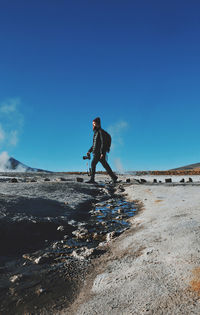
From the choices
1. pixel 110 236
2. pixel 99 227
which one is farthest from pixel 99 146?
pixel 110 236

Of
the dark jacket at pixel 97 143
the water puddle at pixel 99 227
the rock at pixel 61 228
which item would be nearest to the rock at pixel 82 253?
the water puddle at pixel 99 227

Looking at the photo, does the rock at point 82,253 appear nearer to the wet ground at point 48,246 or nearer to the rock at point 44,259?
the wet ground at point 48,246

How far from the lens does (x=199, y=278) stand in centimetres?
182

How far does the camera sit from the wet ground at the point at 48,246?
Result: 6.89 feet

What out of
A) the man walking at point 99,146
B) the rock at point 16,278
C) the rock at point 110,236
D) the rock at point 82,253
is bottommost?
the rock at point 16,278

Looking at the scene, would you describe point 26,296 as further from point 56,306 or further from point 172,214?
point 172,214

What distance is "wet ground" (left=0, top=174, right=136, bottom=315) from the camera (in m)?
2.10

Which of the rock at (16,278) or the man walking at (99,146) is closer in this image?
the rock at (16,278)

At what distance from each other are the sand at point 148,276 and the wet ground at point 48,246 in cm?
21

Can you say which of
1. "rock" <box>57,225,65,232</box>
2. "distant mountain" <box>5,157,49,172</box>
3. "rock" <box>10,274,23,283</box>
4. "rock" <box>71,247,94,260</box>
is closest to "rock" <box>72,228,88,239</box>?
"rock" <box>57,225,65,232</box>

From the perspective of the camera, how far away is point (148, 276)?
2021 mm

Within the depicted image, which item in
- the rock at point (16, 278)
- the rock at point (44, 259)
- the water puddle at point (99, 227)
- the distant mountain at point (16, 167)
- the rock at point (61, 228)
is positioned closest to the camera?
the rock at point (16, 278)

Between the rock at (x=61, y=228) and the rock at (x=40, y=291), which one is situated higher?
the rock at (x=61, y=228)

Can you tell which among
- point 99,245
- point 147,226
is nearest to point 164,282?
point 99,245
